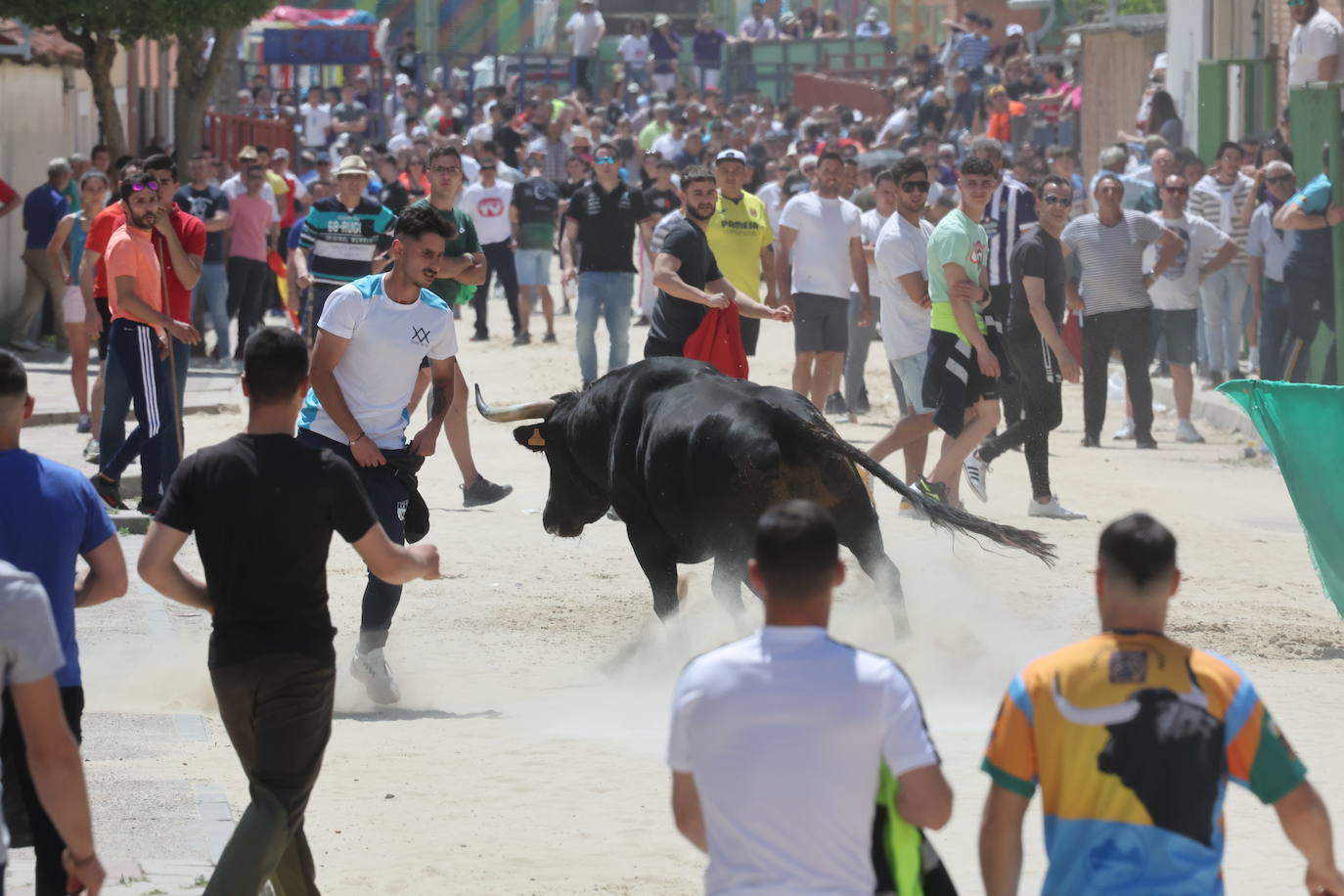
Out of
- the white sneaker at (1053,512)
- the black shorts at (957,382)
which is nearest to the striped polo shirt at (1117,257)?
the white sneaker at (1053,512)

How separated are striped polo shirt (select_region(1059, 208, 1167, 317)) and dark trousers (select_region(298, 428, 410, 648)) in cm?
777

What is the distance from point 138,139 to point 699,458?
1940 centimetres

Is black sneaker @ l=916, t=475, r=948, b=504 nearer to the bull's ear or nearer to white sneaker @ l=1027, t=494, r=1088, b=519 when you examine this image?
white sneaker @ l=1027, t=494, r=1088, b=519

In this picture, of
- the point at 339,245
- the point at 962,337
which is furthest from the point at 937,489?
the point at 339,245

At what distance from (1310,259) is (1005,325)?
12.1 feet

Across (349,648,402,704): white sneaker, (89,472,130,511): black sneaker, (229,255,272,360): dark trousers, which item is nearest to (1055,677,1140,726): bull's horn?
(349,648,402,704): white sneaker

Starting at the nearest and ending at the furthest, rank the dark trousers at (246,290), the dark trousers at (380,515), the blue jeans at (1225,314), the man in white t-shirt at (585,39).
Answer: the dark trousers at (380,515), the blue jeans at (1225,314), the dark trousers at (246,290), the man in white t-shirt at (585,39)

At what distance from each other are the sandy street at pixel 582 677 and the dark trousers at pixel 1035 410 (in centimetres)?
31

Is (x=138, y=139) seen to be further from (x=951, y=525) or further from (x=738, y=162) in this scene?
(x=951, y=525)

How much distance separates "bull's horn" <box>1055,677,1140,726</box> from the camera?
321 cm

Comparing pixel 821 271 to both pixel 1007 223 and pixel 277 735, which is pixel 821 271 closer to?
pixel 1007 223

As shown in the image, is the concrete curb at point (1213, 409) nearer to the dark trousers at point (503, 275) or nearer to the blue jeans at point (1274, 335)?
the blue jeans at point (1274, 335)

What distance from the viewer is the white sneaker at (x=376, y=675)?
7047 mm

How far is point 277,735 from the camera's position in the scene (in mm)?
4402
